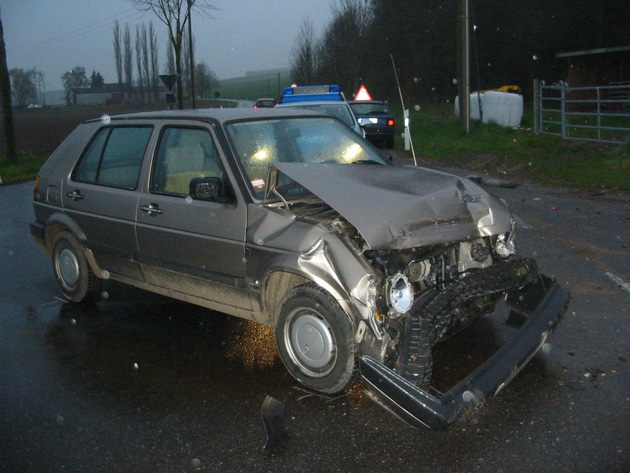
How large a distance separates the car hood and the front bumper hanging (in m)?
0.70

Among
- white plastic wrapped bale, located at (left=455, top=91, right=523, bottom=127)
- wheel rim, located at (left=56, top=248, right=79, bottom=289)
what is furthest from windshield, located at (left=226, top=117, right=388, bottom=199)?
white plastic wrapped bale, located at (left=455, top=91, right=523, bottom=127)

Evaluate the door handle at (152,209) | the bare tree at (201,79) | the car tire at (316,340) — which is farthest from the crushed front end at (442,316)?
the bare tree at (201,79)

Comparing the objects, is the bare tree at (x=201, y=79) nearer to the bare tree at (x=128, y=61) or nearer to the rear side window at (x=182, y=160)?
the bare tree at (x=128, y=61)

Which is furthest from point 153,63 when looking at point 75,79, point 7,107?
point 7,107

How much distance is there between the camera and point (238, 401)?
4.18m

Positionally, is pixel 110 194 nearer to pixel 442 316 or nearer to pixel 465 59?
pixel 442 316

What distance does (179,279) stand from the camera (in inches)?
201

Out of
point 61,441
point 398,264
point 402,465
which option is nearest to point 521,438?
point 402,465

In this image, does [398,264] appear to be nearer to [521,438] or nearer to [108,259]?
[521,438]

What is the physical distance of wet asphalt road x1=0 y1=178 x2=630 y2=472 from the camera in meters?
3.48

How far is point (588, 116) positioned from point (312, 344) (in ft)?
82.0

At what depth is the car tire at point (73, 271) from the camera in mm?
6047

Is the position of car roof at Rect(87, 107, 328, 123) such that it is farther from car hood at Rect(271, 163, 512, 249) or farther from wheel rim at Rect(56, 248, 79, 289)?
wheel rim at Rect(56, 248, 79, 289)

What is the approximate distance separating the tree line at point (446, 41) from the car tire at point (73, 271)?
1555 inches
